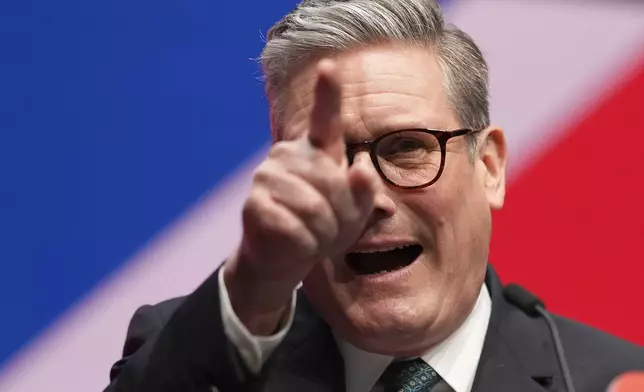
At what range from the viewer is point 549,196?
1.66 m

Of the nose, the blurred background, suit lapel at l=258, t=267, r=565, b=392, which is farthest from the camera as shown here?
the blurred background

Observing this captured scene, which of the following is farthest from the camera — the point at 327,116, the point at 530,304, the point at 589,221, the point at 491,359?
the point at 589,221

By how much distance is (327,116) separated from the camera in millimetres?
746

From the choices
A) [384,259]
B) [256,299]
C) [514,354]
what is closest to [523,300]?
[514,354]

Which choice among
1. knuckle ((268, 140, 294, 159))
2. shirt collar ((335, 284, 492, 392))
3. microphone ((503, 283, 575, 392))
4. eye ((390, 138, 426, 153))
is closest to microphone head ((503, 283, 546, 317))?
microphone ((503, 283, 575, 392))

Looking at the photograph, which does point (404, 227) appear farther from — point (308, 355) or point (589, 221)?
point (589, 221)

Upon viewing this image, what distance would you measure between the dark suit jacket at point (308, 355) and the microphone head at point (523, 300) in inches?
0.4

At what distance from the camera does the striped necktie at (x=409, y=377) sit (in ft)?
3.67

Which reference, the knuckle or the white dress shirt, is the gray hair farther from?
the knuckle

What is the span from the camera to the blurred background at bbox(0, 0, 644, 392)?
1.63 meters

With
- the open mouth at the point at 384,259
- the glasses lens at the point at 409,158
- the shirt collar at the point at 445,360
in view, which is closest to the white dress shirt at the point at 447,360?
the shirt collar at the point at 445,360

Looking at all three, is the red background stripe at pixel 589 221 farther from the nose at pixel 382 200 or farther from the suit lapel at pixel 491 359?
the nose at pixel 382 200

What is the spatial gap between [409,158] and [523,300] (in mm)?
326

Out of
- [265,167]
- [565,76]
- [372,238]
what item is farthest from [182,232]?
[265,167]
